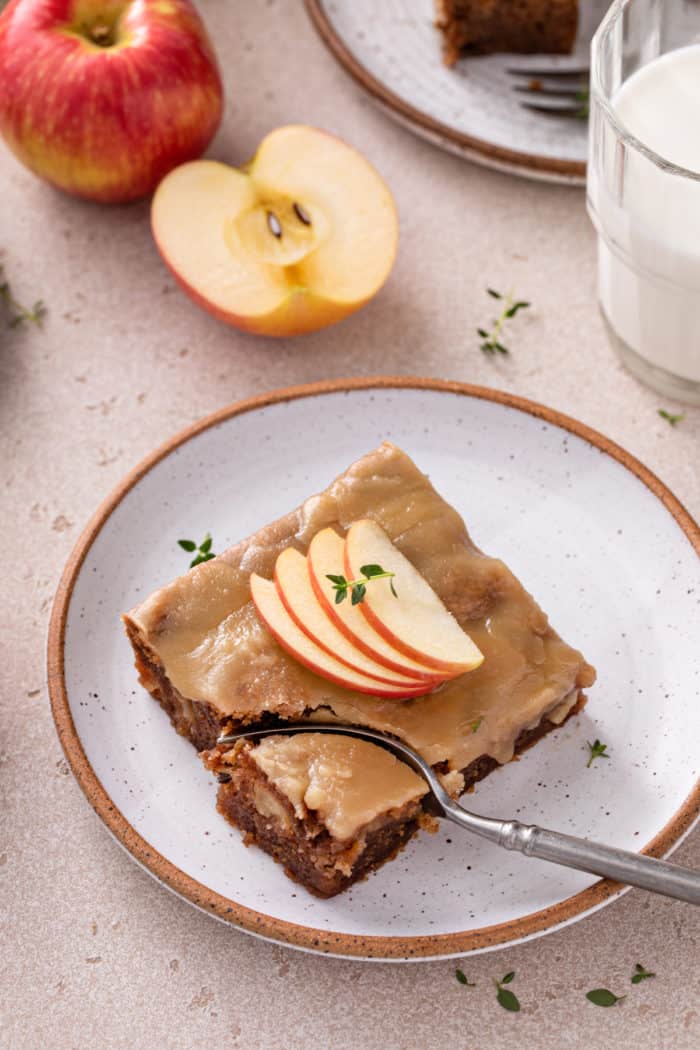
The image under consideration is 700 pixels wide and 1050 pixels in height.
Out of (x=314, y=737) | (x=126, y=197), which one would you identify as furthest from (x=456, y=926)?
(x=126, y=197)

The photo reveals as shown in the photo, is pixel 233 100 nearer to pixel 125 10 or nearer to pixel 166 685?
pixel 125 10

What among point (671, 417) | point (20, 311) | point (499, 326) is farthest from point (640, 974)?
point (20, 311)

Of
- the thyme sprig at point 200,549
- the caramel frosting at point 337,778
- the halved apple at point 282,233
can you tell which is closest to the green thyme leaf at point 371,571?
the caramel frosting at point 337,778

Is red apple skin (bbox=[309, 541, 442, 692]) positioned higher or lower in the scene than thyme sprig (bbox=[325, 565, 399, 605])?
lower

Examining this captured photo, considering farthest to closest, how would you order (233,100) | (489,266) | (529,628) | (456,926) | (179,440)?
(233,100), (489,266), (179,440), (529,628), (456,926)

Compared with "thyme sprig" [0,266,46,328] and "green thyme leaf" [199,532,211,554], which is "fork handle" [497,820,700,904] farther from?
"thyme sprig" [0,266,46,328]

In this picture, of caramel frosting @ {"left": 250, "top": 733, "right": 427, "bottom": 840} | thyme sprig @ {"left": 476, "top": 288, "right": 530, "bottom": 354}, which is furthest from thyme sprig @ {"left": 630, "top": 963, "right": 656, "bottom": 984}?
thyme sprig @ {"left": 476, "top": 288, "right": 530, "bottom": 354}
